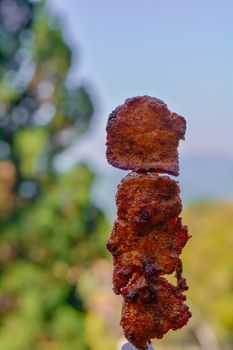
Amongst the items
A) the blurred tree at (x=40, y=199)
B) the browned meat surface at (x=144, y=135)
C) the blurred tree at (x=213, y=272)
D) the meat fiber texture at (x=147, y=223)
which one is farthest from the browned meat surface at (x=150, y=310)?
the blurred tree at (x=213, y=272)

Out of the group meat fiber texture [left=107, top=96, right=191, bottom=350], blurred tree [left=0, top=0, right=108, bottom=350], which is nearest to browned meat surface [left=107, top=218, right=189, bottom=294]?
meat fiber texture [left=107, top=96, right=191, bottom=350]

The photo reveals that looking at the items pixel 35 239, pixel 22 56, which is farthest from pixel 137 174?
pixel 22 56

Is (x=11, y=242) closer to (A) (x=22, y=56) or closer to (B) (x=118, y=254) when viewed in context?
(A) (x=22, y=56)

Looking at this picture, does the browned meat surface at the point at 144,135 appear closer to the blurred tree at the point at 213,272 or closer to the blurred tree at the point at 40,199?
Answer: the blurred tree at the point at 40,199

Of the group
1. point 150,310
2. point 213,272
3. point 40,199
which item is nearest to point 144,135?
point 150,310

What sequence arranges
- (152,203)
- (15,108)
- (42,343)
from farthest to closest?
(15,108), (42,343), (152,203)

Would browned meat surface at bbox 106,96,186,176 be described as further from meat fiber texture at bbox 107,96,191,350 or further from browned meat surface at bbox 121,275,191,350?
browned meat surface at bbox 121,275,191,350
